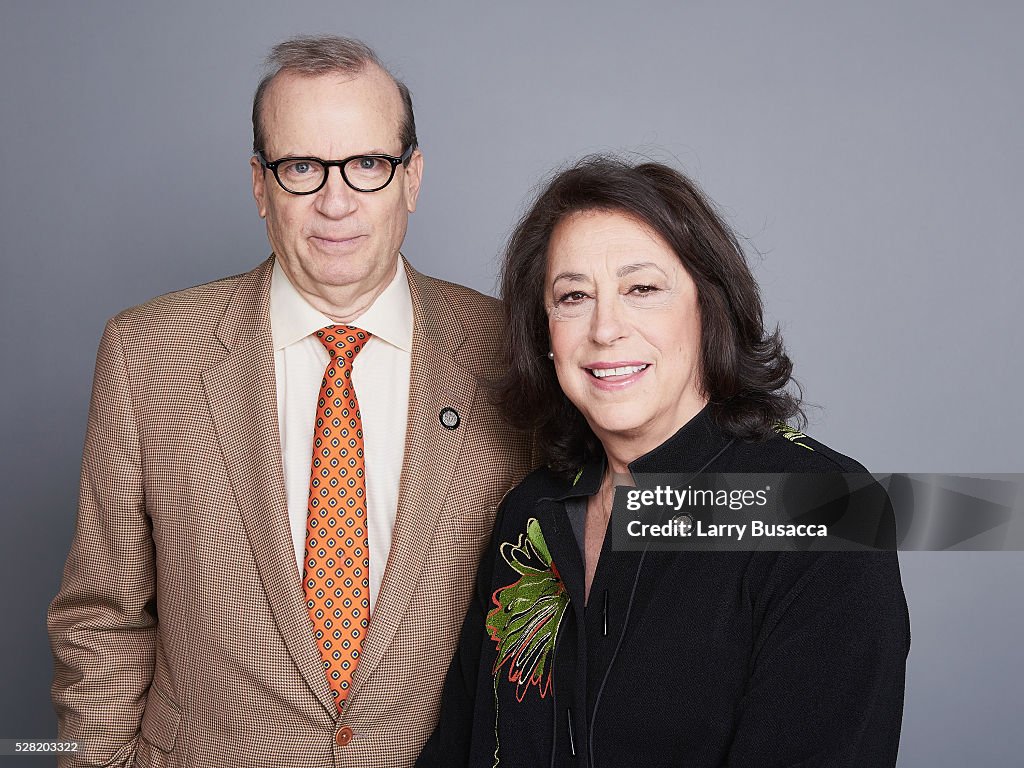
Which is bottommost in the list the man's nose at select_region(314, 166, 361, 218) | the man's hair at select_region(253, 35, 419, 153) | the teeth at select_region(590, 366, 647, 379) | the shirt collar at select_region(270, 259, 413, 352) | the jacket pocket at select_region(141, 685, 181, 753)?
the jacket pocket at select_region(141, 685, 181, 753)

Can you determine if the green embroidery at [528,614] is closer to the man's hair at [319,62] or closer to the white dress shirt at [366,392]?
the white dress shirt at [366,392]

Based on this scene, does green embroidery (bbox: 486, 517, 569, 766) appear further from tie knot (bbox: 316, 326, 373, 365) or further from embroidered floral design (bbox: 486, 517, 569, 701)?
tie knot (bbox: 316, 326, 373, 365)

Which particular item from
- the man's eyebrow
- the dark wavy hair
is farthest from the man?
the man's eyebrow

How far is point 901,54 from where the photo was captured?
11.9ft

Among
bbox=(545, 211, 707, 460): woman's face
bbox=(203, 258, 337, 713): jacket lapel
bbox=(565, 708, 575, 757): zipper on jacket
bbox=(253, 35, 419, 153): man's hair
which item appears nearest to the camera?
bbox=(565, 708, 575, 757): zipper on jacket

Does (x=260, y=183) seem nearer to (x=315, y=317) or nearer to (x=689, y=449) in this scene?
(x=315, y=317)

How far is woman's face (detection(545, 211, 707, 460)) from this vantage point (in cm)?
210

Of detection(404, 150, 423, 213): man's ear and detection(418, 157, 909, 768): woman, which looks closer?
detection(418, 157, 909, 768): woman

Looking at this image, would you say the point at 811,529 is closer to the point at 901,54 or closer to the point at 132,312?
the point at 132,312

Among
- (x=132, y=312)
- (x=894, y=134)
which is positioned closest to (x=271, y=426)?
(x=132, y=312)

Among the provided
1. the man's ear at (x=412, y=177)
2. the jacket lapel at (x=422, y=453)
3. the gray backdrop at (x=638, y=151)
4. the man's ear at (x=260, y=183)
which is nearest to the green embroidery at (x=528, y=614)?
the jacket lapel at (x=422, y=453)

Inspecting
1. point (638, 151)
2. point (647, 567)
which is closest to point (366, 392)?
point (647, 567)

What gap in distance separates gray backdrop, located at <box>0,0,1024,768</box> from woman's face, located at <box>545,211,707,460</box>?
1586mm

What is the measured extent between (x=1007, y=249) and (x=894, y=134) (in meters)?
0.53
